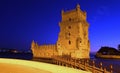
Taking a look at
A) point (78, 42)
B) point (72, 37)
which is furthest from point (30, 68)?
point (72, 37)

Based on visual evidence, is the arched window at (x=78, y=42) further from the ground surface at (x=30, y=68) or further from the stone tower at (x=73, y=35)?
the ground surface at (x=30, y=68)

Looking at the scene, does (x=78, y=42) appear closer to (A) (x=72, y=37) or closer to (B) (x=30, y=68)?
(A) (x=72, y=37)

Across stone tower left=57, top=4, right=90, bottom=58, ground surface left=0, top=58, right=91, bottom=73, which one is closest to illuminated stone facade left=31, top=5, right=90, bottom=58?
stone tower left=57, top=4, right=90, bottom=58

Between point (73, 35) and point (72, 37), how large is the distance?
0.74 metres

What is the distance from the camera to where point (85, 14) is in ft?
206

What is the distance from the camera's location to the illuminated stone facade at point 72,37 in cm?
5269

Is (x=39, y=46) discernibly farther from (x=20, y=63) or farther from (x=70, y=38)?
(x=20, y=63)

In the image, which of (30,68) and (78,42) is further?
(78,42)

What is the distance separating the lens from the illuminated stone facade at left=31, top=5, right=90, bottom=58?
52.7 metres

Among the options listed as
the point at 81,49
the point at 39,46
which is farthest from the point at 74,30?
the point at 39,46

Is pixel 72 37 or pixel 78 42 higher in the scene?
pixel 72 37

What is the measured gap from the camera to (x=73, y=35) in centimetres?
5416

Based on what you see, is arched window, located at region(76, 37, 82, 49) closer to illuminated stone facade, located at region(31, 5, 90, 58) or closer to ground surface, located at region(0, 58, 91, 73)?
illuminated stone facade, located at region(31, 5, 90, 58)

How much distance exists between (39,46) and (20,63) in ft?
158
